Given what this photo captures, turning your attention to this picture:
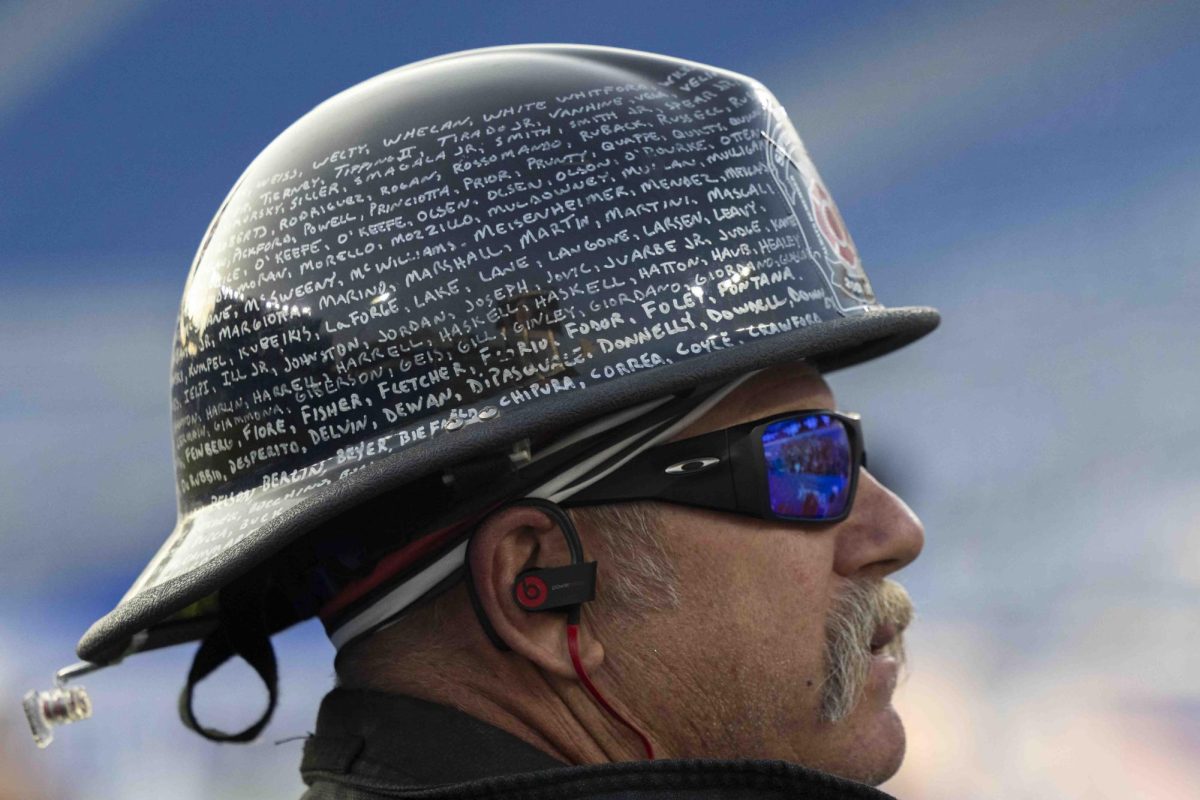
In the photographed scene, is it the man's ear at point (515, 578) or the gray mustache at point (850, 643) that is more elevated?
the man's ear at point (515, 578)

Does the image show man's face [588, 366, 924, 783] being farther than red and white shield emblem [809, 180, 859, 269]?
No

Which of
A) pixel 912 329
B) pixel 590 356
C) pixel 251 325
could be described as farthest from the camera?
pixel 912 329

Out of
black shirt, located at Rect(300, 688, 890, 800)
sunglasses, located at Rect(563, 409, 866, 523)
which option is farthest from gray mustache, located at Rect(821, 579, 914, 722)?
black shirt, located at Rect(300, 688, 890, 800)

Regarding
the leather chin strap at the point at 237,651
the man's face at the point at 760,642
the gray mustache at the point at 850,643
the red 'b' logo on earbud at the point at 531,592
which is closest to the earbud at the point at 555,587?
the red 'b' logo on earbud at the point at 531,592

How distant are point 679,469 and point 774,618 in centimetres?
33

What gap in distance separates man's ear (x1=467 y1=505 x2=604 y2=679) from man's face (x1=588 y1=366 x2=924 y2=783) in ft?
0.34

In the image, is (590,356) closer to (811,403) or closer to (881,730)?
(811,403)

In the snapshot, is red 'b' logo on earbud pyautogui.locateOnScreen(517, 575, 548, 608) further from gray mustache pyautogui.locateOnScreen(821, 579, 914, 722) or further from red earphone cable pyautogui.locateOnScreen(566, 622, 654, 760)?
gray mustache pyautogui.locateOnScreen(821, 579, 914, 722)

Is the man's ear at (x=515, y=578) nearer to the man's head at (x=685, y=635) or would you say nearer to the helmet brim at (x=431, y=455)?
the man's head at (x=685, y=635)

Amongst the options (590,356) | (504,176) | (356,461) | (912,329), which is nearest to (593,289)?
(590,356)

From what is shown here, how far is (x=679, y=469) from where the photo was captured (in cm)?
237

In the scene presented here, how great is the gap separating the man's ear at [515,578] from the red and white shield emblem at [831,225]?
830mm

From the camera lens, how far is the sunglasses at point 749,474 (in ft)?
7.71

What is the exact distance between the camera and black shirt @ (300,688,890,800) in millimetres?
2076
